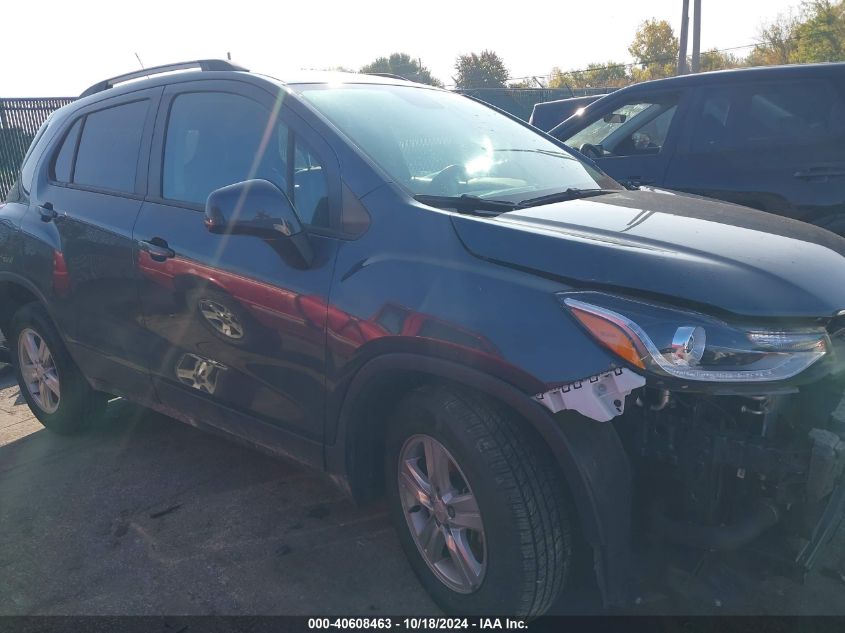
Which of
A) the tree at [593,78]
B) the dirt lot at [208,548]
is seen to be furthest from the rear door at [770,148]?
the tree at [593,78]

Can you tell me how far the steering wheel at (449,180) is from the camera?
114 inches

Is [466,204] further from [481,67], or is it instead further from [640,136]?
[481,67]

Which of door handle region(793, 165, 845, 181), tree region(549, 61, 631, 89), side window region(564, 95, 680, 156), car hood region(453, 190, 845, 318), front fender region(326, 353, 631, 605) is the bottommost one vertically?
front fender region(326, 353, 631, 605)

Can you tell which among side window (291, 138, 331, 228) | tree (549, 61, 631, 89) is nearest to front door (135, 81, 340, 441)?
side window (291, 138, 331, 228)

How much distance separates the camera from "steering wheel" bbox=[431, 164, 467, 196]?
114 inches

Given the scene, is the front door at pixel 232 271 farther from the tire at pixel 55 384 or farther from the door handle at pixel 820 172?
the door handle at pixel 820 172

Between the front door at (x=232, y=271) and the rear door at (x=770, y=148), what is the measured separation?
10.6ft

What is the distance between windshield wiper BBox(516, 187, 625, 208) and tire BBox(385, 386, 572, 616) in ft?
2.74

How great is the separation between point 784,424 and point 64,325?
3.52 m

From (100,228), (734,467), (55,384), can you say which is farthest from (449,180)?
(55,384)

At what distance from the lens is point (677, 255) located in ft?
7.56

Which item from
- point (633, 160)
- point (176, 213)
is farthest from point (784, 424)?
point (633, 160)

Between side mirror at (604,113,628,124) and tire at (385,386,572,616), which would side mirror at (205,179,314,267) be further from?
side mirror at (604,113,628,124)

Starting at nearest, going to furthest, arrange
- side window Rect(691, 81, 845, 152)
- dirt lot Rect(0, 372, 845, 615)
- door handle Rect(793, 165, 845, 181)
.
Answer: dirt lot Rect(0, 372, 845, 615) → door handle Rect(793, 165, 845, 181) → side window Rect(691, 81, 845, 152)
